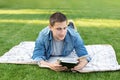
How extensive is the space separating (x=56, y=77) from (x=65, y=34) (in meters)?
0.80

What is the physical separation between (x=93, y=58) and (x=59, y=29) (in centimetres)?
126

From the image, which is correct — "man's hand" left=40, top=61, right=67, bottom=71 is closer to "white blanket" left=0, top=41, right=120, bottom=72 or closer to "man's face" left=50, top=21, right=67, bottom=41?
"white blanket" left=0, top=41, right=120, bottom=72

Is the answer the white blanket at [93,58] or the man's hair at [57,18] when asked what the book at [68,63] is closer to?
the white blanket at [93,58]

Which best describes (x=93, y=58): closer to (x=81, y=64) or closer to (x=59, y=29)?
(x=81, y=64)

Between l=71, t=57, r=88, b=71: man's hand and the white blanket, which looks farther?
the white blanket

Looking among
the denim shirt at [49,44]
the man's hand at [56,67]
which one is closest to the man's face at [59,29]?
the denim shirt at [49,44]


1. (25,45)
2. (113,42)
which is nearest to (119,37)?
(113,42)

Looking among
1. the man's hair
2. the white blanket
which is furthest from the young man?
the white blanket

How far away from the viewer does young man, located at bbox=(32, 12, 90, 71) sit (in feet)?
18.6

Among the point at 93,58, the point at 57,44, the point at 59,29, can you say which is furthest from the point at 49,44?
the point at 93,58

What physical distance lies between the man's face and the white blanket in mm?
644

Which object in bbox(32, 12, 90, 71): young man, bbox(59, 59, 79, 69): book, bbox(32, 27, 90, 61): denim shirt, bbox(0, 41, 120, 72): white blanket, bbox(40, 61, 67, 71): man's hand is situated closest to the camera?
bbox(59, 59, 79, 69): book

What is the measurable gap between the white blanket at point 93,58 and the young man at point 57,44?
15cm

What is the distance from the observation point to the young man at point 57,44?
18.6 feet
